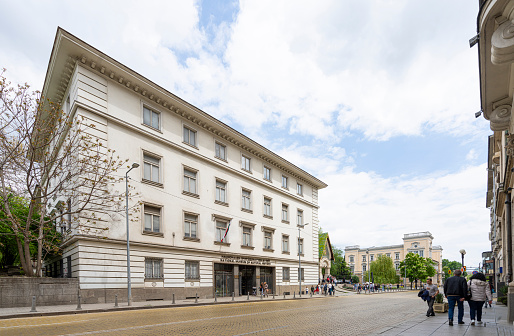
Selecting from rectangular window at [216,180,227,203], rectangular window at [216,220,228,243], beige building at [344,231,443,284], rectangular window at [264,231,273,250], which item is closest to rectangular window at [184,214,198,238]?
rectangular window at [216,220,228,243]

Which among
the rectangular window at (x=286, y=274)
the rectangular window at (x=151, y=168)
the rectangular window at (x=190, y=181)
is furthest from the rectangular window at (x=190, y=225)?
the rectangular window at (x=286, y=274)

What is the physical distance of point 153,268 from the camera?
Answer: 27.9m

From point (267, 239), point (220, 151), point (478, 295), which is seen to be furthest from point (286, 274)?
point (478, 295)

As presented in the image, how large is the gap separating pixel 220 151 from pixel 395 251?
407 ft

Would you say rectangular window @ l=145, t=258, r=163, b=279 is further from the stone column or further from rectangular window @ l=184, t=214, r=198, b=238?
the stone column

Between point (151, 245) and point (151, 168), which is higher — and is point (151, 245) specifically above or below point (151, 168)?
below

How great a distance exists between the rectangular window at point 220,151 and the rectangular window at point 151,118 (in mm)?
7299

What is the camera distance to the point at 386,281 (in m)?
107

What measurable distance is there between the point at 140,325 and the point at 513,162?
16.6 m

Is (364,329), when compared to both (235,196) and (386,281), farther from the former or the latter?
(386,281)

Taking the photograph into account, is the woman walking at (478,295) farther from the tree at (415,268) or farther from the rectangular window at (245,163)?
the tree at (415,268)

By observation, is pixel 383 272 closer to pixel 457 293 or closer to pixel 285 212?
pixel 285 212

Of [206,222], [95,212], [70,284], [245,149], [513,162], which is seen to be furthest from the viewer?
[245,149]

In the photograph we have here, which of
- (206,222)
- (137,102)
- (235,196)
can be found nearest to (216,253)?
(206,222)
